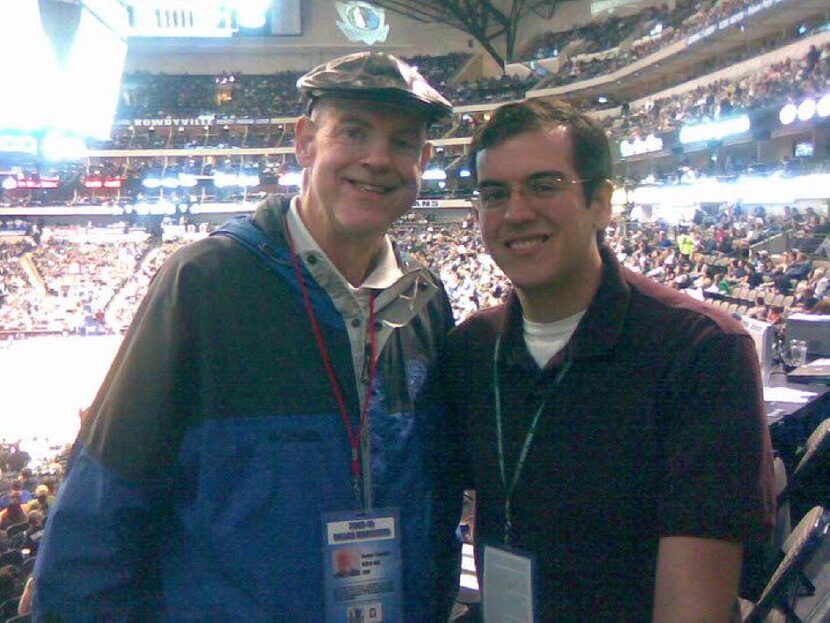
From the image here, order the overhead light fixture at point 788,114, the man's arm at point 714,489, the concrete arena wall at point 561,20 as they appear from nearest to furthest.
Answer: the man's arm at point 714,489 → the overhead light fixture at point 788,114 → the concrete arena wall at point 561,20

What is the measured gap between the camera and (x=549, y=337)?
1.41m

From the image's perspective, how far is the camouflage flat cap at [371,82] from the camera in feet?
4.42

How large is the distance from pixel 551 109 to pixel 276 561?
84 centimetres

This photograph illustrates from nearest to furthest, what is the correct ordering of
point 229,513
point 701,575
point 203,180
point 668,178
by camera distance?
point 701,575 → point 229,513 → point 668,178 → point 203,180

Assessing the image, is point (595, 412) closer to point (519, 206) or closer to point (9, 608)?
point (519, 206)

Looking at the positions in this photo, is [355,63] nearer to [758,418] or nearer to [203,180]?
[758,418]

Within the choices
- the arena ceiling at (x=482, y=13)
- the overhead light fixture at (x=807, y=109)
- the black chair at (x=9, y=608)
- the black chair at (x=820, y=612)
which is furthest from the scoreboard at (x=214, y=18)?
the black chair at (x=820, y=612)

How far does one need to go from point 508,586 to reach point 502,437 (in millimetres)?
245

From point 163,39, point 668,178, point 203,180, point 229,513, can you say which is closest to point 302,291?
point 229,513

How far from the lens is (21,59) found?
38.0 ft

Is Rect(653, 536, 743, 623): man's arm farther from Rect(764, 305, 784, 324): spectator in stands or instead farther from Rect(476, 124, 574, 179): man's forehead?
Rect(764, 305, 784, 324): spectator in stands

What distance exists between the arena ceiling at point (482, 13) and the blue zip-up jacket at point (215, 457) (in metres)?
33.9

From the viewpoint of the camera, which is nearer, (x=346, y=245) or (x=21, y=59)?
(x=346, y=245)

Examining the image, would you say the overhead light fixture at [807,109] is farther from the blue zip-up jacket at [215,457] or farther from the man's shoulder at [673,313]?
the blue zip-up jacket at [215,457]
